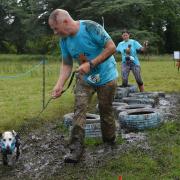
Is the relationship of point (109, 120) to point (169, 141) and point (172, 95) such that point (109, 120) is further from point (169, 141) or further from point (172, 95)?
point (172, 95)

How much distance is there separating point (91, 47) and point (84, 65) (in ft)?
A: 1.32

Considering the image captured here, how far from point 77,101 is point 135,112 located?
2581 millimetres

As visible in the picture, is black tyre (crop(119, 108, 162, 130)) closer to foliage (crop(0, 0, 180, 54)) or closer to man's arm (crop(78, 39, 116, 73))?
man's arm (crop(78, 39, 116, 73))

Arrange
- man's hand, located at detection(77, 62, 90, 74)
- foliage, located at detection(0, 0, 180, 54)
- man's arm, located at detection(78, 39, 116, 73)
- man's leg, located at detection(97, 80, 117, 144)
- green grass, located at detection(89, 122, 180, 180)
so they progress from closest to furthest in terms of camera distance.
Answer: green grass, located at detection(89, 122, 180, 180), man's hand, located at detection(77, 62, 90, 74), man's arm, located at detection(78, 39, 116, 73), man's leg, located at detection(97, 80, 117, 144), foliage, located at detection(0, 0, 180, 54)

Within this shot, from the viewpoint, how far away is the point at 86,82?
22.4ft

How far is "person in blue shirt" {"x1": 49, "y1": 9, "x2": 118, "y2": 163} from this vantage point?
6262 millimetres

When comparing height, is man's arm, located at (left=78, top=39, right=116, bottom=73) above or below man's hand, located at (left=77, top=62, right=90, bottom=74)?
above

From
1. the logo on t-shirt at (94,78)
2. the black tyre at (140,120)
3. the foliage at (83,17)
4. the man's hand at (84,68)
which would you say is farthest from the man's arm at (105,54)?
the foliage at (83,17)

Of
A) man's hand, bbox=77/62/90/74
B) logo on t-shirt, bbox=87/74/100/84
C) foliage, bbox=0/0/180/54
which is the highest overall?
foliage, bbox=0/0/180/54

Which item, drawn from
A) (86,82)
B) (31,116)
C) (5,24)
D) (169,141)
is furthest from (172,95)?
(5,24)

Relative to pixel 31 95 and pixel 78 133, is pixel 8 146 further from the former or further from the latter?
pixel 31 95

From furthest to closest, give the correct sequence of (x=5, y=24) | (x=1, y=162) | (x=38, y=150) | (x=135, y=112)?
(x=5, y=24) → (x=135, y=112) → (x=38, y=150) → (x=1, y=162)

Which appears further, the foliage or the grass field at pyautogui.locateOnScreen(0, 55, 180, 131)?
the foliage

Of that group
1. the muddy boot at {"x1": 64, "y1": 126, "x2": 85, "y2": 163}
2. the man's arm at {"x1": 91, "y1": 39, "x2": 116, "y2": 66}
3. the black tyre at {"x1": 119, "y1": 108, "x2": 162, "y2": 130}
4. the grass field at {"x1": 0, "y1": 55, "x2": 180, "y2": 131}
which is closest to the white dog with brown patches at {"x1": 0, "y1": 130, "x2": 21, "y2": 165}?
the muddy boot at {"x1": 64, "y1": 126, "x2": 85, "y2": 163}
